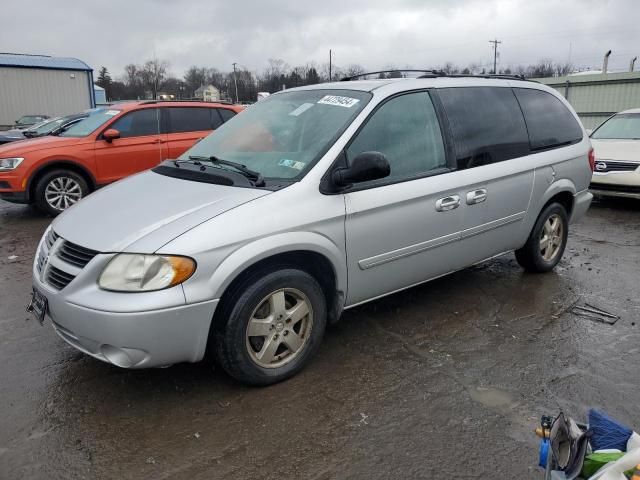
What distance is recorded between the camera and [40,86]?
99.5 feet

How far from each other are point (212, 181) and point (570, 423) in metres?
2.35

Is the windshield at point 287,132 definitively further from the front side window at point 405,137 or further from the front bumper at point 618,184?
the front bumper at point 618,184

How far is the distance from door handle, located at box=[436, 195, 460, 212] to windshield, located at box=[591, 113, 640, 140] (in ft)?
23.3

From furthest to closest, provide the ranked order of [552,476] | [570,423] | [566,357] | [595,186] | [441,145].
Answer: [595,186] → [441,145] → [566,357] → [570,423] → [552,476]

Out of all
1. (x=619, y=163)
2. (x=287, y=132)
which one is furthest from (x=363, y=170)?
(x=619, y=163)

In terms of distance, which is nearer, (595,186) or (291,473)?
(291,473)

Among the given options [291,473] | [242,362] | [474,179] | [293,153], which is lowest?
[291,473]

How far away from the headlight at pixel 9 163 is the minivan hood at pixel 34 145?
6 centimetres

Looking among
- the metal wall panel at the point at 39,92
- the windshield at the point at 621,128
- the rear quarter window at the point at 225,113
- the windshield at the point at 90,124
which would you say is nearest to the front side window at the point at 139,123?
the windshield at the point at 90,124

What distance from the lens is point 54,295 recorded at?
112 inches

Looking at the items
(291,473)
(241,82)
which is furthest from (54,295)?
(241,82)

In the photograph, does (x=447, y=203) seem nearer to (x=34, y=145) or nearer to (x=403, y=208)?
(x=403, y=208)

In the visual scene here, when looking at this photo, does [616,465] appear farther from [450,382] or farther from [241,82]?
[241,82]

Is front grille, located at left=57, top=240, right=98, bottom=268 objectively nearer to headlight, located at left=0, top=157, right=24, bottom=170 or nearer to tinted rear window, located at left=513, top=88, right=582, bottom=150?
tinted rear window, located at left=513, top=88, right=582, bottom=150
